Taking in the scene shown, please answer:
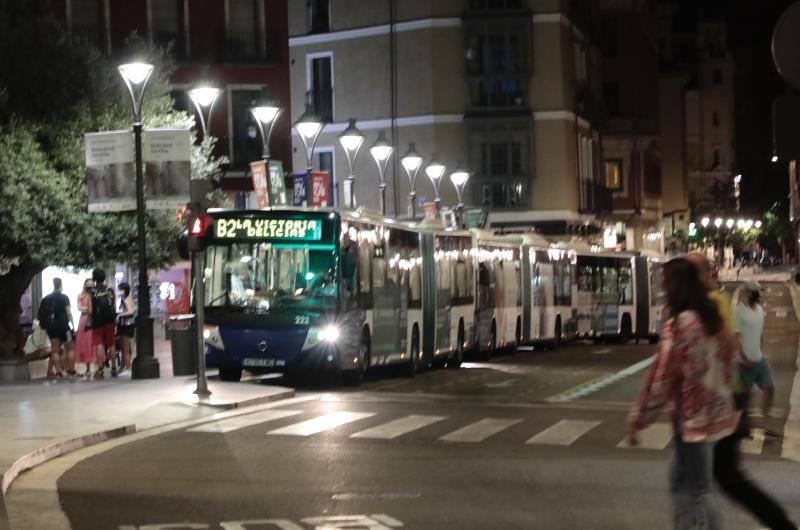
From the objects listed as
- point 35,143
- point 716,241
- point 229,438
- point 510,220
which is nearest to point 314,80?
point 510,220

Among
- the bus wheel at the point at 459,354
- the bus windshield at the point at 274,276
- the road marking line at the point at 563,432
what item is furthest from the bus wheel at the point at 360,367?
the road marking line at the point at 563,432

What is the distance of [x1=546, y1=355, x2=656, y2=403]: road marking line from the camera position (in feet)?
75.0

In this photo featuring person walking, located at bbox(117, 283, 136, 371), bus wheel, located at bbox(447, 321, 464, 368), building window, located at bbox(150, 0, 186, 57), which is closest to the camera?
person walking, located at bbox(117, 283, 136, 371)

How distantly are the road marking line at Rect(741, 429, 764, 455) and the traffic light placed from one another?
→ 9.15 metres

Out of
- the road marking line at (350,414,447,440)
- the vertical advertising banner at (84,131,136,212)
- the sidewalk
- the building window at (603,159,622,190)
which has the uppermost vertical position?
the building window at (603,159,622,190)

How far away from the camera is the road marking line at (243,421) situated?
709 inches

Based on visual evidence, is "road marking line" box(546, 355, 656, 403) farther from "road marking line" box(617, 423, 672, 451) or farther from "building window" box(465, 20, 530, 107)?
"building window" box(465, 20, 530, 107)

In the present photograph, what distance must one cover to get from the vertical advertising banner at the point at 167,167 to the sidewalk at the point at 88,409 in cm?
317

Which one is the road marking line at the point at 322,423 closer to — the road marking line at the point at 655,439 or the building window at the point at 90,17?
the road marking line at the point at 655,439

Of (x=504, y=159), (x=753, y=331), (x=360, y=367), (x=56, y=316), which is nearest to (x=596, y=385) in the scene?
(x=360, y=367)

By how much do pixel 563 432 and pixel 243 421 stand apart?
4.31m

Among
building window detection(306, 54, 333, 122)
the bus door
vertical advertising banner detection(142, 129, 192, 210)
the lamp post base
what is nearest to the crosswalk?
the lamp post base

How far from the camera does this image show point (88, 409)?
1989 cm

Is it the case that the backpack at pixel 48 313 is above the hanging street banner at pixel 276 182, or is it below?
below
